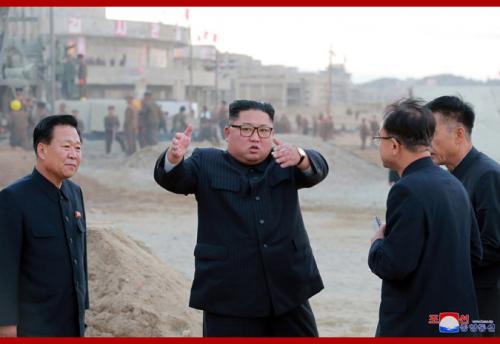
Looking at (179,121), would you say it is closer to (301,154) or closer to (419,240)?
(301,154)

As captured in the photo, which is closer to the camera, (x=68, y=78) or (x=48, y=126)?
(x=48, y=126)

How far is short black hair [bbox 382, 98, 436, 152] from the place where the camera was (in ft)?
10.9

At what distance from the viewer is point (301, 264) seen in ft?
12.5

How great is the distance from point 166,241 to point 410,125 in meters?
10.6

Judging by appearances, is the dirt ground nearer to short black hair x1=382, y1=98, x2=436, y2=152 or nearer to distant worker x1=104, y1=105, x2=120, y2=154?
distant worker x1=104, y1=105, x2=120, y2=154

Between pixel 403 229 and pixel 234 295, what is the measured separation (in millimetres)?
893

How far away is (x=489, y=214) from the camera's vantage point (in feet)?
12.3

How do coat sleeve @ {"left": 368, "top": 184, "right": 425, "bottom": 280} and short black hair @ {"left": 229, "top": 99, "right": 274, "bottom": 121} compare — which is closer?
coat sleeve @ {"left": 368, "top": 184, "right": 425, "bottom": 280}

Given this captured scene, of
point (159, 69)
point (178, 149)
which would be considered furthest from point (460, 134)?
point (159, 69)

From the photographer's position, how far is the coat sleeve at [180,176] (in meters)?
3.76

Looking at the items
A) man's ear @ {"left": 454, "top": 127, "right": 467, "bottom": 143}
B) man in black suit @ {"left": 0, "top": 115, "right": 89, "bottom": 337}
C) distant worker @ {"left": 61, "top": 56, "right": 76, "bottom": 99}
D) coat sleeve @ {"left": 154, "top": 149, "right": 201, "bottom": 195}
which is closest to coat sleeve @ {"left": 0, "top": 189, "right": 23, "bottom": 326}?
man in black suit @ {"left": 0, "top": 115, "right": 89, "bottom": 337}

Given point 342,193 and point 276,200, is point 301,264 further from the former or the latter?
point 342,193

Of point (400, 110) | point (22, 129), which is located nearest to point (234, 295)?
point (400, 110)

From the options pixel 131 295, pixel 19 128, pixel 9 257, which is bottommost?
pixel 131 295
